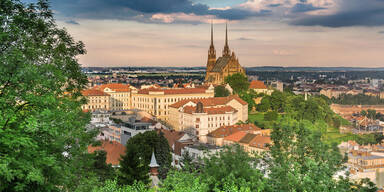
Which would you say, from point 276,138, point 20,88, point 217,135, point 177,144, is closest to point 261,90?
point 217,135

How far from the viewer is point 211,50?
464 ft

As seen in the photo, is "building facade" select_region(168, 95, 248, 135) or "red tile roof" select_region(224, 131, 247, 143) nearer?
"red tile roof" select_region(224, 131, 247, 143)

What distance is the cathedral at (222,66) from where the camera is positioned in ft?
411

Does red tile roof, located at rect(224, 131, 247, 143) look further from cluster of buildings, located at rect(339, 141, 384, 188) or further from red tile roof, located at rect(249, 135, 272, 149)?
cluster of buildings, located at rect(339, 141, 384, 188)

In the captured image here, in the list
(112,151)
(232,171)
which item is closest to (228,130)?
(112,151)

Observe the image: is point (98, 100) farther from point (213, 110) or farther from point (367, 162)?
point (367, 162)

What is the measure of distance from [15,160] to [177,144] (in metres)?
43.4

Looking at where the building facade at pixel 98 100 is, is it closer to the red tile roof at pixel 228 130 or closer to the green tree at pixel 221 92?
the green tree at pixel 221 92

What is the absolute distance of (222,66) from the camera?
127312mm

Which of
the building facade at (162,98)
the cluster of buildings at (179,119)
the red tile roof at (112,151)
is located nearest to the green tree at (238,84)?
the cluster of buildings at (179,119)

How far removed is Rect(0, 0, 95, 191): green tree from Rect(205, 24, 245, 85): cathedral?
10982cm

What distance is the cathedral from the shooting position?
125m

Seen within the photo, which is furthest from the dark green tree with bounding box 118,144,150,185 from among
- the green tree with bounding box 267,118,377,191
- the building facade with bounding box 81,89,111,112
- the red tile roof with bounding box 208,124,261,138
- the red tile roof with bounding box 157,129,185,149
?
the building facade with bounding box 81,89,111,112

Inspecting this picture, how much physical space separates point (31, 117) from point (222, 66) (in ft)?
389
